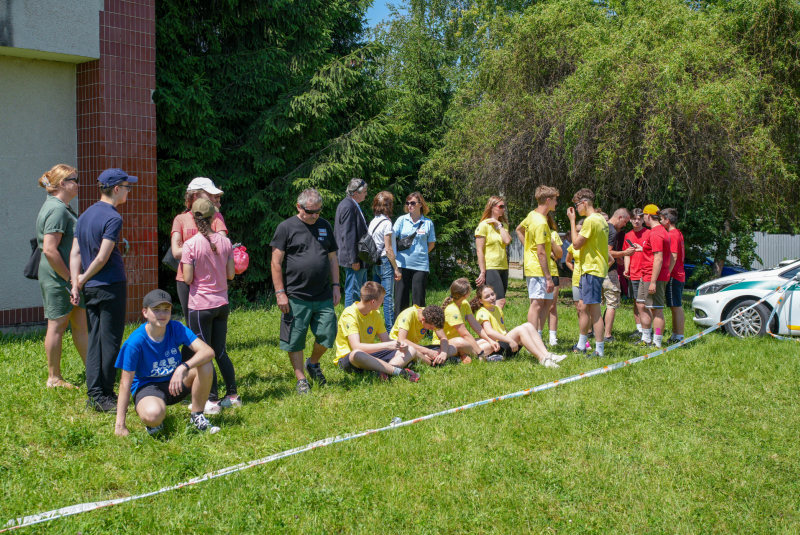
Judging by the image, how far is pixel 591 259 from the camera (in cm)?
760

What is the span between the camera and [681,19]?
42.0 feet

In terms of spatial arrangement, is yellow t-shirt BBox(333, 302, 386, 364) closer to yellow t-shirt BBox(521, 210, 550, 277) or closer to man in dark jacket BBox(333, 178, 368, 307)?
man in dark jacket BBox(333, 178, 368, 307)

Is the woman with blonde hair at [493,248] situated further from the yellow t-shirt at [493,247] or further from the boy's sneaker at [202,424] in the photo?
the boy's sneaker at [202,424]

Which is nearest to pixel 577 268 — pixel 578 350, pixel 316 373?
pixel 578 350

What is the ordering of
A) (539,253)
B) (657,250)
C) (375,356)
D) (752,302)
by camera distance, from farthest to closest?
(752,302), (657,250), (539,253), (375,356)

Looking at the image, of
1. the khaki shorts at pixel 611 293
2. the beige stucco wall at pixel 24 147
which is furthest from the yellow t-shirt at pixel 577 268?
the beige stucco wall at pixel 24 147

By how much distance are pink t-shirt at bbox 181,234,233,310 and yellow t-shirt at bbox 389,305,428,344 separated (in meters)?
2.17

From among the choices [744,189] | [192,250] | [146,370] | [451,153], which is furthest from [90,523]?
[451,153]

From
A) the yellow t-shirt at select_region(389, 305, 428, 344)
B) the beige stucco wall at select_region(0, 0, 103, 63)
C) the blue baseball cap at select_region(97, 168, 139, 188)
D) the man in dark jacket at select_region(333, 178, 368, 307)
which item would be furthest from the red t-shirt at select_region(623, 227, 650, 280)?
the beige stucco wall at select_region(0, 0, 103, 63)

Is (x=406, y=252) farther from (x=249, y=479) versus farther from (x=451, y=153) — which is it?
(x=451, y=153)

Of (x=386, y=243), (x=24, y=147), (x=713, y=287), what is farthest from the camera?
(x=713, y=287)

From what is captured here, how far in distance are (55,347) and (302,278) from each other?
2.35 m

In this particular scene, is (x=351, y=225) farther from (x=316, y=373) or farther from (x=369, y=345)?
(x=316, y=373)

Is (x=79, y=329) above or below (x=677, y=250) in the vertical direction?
below
